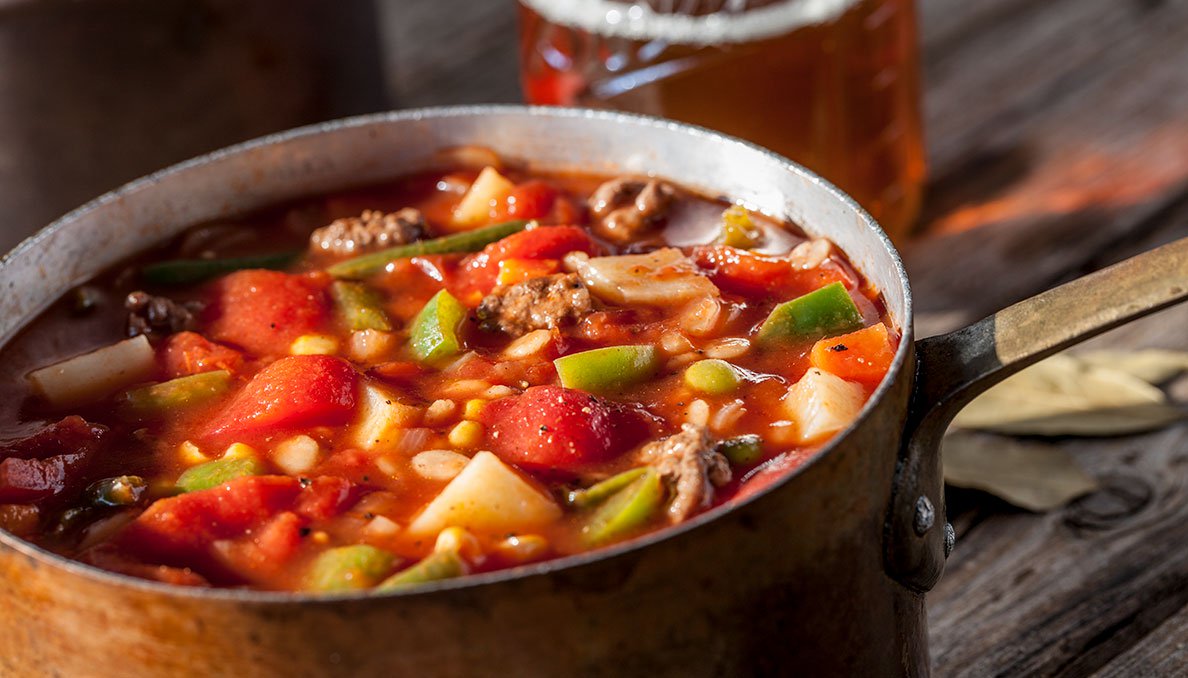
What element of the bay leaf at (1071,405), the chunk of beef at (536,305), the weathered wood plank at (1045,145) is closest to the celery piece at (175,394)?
the chunk of beef at (536,305)

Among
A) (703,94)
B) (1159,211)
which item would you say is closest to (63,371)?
(703,94)

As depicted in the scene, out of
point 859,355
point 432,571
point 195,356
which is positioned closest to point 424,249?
point 195,356

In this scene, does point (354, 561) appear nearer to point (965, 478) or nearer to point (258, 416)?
point (258, 416)

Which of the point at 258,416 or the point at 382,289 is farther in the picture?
the point at 382,289

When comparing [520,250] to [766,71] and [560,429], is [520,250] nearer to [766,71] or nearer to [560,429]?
[560,429]

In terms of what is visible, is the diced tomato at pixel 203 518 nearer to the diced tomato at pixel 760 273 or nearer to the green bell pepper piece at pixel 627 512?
the green bell pepper piece at pixel 627 512

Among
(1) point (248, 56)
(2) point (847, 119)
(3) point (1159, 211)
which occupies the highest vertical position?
(1) point (248, 56)

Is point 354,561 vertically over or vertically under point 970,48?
over

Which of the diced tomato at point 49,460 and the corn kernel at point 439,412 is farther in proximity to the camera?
the corn kernel at point 439,412
